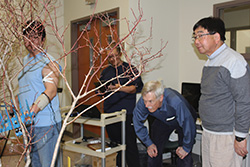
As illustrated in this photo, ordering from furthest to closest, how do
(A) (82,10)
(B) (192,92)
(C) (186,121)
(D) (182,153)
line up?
(A) (82,10), (B) (192,92), (D) (182,153), (C) (186,121)

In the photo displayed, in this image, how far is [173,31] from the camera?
3.84 m

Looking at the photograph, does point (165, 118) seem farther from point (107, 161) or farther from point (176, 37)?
point (176, 37)

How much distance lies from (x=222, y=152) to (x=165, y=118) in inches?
24.3

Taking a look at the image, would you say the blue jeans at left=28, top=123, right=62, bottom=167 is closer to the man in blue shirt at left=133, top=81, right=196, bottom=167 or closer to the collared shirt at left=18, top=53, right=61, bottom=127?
the collared shirt at left=18, top=53, right=61, bottom=127

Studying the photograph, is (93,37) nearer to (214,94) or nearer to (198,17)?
(198,17)

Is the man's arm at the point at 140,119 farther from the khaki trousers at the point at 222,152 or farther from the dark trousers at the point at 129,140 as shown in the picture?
the khaki trousers at the point at 222,152

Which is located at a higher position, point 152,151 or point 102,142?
point 102,142

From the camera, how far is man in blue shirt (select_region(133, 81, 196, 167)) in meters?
2.31

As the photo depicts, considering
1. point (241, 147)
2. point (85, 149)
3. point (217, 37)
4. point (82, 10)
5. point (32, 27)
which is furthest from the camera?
point (82, 10)

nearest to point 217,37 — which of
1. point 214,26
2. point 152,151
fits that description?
point 214,26

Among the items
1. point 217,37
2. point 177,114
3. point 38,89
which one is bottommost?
point 177,114

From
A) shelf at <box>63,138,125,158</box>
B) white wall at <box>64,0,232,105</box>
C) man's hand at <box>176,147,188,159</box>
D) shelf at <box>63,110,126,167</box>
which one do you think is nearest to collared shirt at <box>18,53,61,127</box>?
shelf at <box>63,110,126,167</box>

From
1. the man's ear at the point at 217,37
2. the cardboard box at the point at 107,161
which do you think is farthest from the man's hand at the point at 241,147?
the cardboard box at the point at 107,161

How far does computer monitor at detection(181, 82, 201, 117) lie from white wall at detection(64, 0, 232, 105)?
21 centimetres
